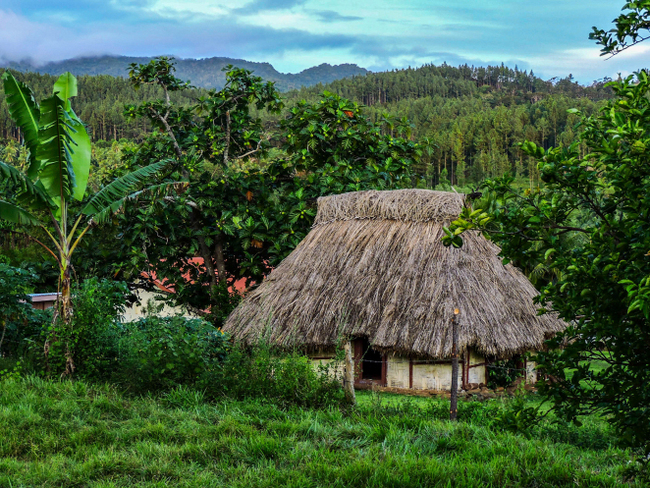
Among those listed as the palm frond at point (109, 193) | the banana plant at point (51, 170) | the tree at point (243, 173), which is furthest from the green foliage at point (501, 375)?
the banana plant at point (51, 170)

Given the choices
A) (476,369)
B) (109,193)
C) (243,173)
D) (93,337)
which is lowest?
(476,369)

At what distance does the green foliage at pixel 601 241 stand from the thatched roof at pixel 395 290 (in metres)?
6.12

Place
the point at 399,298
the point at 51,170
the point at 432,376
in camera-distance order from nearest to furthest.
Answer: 1. the point at 51,170
2. the point at 399,298
3. the point at 432,376

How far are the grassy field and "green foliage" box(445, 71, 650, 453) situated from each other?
616 mm

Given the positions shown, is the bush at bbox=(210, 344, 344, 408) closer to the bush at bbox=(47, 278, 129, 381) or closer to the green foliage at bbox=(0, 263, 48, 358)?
the bush at bbox=(47, 278, 129, 381)

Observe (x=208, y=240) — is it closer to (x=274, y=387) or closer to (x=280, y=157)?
(x=280, y=157)

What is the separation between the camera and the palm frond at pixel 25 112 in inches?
275

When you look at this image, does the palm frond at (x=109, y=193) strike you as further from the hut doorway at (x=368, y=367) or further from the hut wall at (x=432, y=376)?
the hut wall at (x=432, y=376)

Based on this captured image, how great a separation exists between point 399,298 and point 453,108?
84176mm

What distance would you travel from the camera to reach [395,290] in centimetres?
991

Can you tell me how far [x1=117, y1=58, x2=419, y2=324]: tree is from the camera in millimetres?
12172

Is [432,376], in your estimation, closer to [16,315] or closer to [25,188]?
[16,315]

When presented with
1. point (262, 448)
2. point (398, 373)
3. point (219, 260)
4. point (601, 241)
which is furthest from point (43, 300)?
point (601, 241)

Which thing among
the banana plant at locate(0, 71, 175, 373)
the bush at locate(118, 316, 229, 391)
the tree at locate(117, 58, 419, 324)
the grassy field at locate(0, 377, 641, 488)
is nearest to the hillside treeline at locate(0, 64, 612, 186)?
the tree at locate(117, 58, 419, 324)
